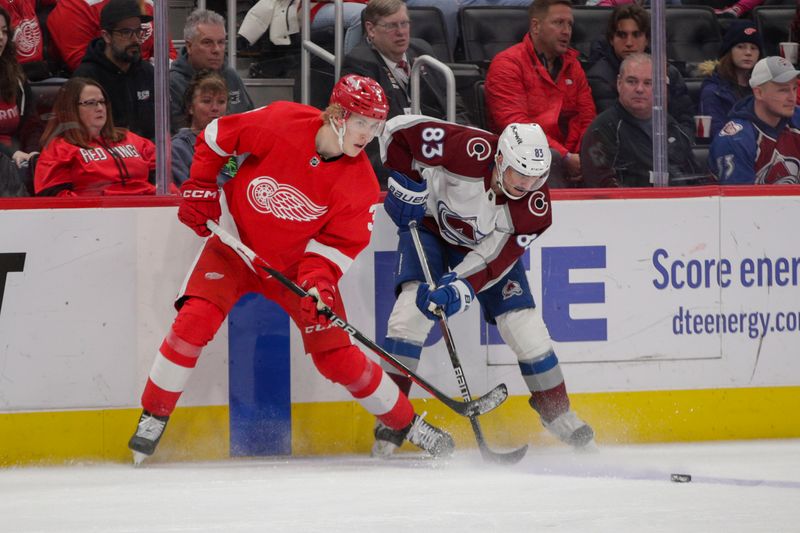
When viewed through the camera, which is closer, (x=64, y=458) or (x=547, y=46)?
(x=64, y=458)

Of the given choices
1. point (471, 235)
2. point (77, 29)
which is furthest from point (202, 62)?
point (471, 235)

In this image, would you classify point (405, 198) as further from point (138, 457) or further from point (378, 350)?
point (138, 457)

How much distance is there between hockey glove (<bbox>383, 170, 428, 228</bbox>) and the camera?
4.35 metres

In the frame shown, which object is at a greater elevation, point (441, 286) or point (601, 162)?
point (601, 162)

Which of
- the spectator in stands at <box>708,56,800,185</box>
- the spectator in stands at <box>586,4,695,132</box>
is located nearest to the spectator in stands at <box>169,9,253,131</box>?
the spectator in stands at <box>586,4,695,132</box>

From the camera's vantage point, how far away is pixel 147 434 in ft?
13.7

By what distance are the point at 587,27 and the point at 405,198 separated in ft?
3.99

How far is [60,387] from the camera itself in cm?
432

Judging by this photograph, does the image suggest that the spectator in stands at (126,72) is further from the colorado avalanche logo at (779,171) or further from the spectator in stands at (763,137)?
the colorado avalanche logo at (779,171)

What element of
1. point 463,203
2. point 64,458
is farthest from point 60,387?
point 463,203

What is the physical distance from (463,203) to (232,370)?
0.95 m

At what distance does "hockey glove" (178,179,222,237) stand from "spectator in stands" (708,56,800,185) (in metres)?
1.85

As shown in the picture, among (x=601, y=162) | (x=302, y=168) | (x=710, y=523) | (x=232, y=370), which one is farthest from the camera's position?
(x=601, y=162)

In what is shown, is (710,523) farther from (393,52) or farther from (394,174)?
(393,52)
